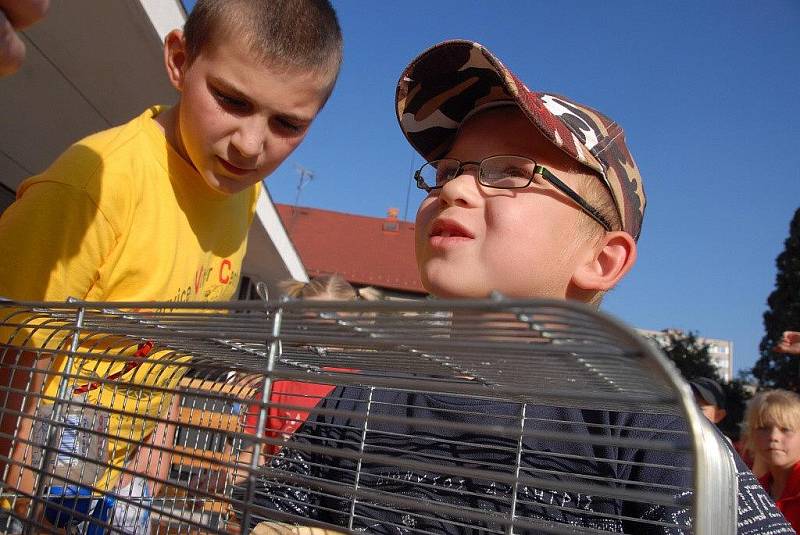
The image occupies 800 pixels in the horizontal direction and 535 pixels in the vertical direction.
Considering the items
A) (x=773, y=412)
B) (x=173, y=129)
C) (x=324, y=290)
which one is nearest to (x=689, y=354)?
(x=773, y=412)

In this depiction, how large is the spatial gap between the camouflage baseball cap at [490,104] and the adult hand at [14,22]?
70 centimetres

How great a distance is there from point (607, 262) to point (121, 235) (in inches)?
41.6

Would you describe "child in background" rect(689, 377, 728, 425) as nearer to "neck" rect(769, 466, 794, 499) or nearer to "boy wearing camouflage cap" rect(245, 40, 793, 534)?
"neck" rect(769, 466, 794, 499)

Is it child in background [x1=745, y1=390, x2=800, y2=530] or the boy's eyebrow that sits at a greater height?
the boy's eyebrow

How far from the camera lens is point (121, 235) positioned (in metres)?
1.57

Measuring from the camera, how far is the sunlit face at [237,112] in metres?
1.71

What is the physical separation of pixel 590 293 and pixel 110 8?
83.1 inches

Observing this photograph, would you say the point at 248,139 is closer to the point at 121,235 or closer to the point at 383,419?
the point at 121,235

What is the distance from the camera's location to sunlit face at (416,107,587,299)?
1.13 metres

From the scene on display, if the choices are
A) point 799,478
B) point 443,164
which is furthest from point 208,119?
point 799,478

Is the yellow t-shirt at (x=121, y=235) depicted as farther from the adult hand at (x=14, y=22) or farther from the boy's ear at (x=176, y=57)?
the adult hand at (x=14, y=22)

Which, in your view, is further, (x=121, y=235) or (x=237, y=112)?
(x=237, y=112)

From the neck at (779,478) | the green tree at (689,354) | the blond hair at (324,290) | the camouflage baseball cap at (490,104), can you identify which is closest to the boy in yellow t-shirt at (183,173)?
the camouflage baseball cap at (490,104)

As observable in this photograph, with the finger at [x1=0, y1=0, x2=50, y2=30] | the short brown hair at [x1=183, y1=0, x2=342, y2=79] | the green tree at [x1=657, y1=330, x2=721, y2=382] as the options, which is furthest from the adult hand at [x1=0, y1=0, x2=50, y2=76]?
the green tree at [x1=657, y1=330, x2=721, y2=382]
